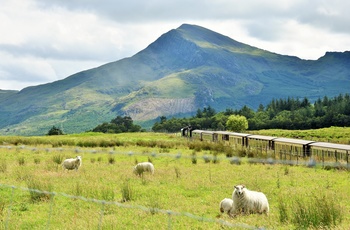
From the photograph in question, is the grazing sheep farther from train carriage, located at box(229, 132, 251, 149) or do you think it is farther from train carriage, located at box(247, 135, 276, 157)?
train carriage, located at box(229, 132, 251, 149)

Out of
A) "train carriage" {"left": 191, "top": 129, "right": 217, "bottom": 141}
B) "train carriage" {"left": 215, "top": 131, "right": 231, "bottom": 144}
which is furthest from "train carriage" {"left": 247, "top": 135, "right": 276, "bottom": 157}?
"train carriage" {"left": 191, "top": 129, "right": 217, "bottom": 141}

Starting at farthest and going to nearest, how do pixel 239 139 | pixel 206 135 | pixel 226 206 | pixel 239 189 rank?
pixel 206 135
pixel 239 139
pixel 226 206
pixel 239 189

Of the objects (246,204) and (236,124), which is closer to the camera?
(246,204)

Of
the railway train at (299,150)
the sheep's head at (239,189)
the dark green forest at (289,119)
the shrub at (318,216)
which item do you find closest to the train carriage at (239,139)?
the railway train at (299,150)

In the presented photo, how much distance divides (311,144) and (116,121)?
13646 centimetres

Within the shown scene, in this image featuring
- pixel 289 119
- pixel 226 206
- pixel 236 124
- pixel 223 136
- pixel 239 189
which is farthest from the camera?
pixel 289 119

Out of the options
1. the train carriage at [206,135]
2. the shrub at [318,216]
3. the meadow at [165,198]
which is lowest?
the train carriage at [206,135]

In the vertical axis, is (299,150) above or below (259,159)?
below

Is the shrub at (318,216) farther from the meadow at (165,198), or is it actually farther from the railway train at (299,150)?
the railway train at (299,150)

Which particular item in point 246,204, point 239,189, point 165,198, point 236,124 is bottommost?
point 165,198

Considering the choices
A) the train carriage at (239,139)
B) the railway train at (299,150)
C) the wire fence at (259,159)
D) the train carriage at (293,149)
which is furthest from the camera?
the train carriage at (239,139)

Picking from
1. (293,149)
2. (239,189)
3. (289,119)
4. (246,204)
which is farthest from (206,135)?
(289,119)

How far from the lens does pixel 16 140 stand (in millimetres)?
45844

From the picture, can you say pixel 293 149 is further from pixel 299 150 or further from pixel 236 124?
pixel 236 124
